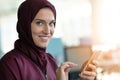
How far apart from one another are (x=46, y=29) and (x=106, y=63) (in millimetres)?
1461

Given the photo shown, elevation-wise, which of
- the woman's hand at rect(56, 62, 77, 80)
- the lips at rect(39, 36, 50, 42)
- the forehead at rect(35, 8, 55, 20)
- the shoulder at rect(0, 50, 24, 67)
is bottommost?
the woman's hand at rect(56, 62, 77, 80)

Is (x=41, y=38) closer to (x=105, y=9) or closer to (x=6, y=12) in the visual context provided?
(x=6, y=12)

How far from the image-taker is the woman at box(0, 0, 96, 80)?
121 centimetres

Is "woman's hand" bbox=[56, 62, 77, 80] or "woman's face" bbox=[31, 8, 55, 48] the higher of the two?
"woman's face" bbox=[31, 8, 55, 48]

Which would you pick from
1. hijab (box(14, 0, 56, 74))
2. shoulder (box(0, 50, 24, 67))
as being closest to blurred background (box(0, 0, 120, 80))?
hijab (box(14, 0, 56, 74))

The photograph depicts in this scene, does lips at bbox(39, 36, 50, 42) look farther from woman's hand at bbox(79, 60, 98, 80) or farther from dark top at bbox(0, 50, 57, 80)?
woman's hand at bbox(79, 60, 98, 80)

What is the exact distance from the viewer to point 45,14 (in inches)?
50.6

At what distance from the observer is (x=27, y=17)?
1304mm

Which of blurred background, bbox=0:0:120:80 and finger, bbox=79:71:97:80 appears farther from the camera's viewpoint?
blurred background, bbox=0:0:120:80

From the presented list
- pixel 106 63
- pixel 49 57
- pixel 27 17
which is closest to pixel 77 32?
pixel 106 63

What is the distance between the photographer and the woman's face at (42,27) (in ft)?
4.17

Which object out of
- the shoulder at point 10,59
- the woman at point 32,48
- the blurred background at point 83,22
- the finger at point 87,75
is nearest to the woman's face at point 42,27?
the woman at point 32,48

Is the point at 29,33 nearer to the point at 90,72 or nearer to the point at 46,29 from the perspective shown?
the point at 46,29

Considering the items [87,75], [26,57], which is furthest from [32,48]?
[87,75]
